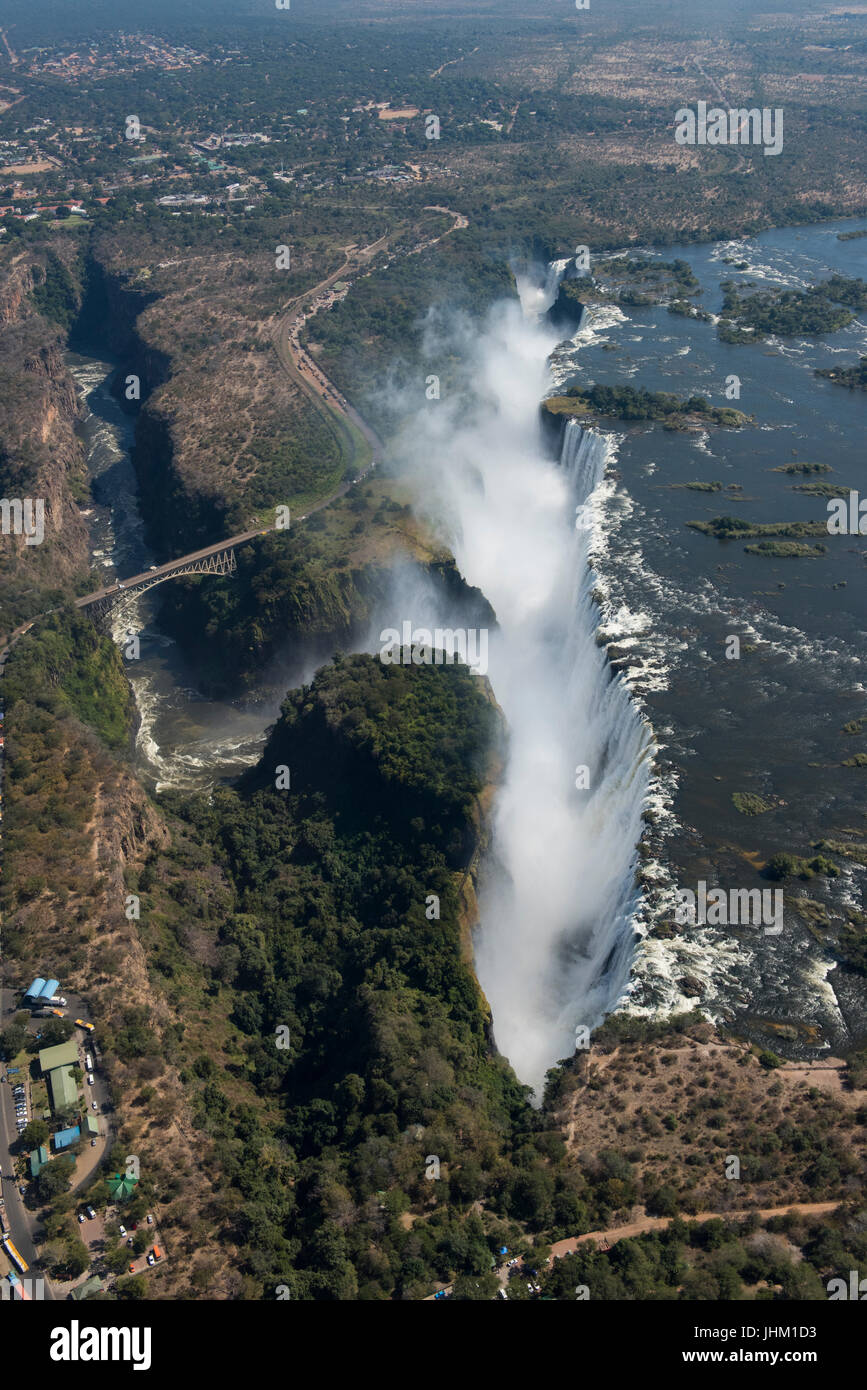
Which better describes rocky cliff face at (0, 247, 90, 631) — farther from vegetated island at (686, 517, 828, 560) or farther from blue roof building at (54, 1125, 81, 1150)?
vegetated island at (686, 517, 828, 560)

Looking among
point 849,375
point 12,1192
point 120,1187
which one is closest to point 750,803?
point 120,1187

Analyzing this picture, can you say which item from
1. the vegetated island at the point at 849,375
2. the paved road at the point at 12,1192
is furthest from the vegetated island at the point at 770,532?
the paved road at the point at 12,1192

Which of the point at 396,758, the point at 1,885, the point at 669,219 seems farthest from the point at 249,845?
the point at 669,219

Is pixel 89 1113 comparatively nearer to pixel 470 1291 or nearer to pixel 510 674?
pixel 470 1291

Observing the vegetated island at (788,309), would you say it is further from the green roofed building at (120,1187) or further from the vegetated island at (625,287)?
the green roofed building at (120,1187)

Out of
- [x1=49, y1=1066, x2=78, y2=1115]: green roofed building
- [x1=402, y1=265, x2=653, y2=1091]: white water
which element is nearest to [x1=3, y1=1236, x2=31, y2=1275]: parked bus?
[x1=49, y1=1066, x2=78, y2=1115]: green roofed building

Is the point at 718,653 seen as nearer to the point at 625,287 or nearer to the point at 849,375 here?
the point at 849,375
